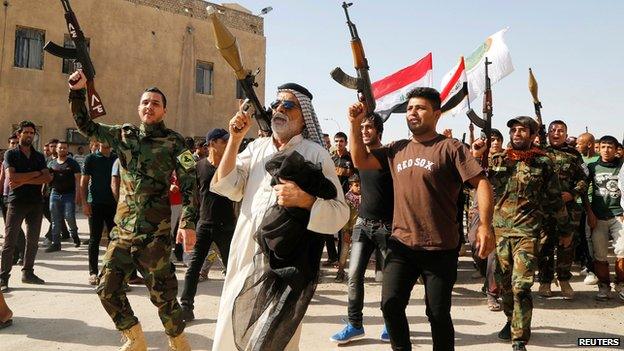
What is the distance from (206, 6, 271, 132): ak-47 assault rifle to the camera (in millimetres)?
3320

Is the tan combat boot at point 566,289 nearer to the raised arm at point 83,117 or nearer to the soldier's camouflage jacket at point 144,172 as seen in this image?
the soldier's camouflage jacket at point 144,172

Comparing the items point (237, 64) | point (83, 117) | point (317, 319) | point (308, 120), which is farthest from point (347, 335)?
point (83, 117)

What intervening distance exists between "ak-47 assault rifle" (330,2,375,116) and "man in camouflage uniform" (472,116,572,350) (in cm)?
143

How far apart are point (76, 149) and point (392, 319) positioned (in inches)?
756

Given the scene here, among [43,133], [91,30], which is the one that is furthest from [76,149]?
[91,30]

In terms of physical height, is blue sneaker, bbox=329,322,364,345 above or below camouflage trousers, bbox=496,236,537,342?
below

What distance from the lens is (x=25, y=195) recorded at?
250 inches

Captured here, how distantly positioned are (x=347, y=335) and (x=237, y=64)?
2.57 metres

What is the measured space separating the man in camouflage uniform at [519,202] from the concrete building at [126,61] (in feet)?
61.4

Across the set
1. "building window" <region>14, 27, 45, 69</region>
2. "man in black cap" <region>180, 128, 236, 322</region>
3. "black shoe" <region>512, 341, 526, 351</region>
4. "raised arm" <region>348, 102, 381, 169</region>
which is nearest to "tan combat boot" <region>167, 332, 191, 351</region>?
"man in black cap" <region>180, 128, 236, 322</region>

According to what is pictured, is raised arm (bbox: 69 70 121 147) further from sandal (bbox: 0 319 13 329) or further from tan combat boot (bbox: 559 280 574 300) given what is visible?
tan combat boot (bbox: 559 280 574 300)

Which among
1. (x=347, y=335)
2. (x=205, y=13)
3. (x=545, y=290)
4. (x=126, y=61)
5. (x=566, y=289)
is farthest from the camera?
(x=205, y=13)

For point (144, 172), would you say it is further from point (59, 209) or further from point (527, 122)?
point (59, 209)

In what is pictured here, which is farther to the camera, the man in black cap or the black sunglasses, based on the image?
the man in black cap
